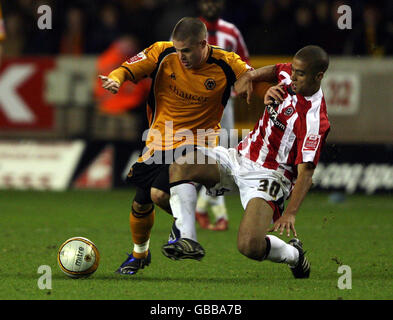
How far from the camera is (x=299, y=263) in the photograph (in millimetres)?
6230

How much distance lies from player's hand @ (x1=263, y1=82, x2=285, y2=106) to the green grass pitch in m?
1.18

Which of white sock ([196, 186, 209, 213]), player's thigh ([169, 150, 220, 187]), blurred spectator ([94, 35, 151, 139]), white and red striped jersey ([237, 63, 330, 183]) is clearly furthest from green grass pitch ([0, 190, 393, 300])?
blurred spectator ([94, 35, 151, 139])

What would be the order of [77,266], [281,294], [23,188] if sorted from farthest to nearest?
[23,188] < [77,266] < [281,294]

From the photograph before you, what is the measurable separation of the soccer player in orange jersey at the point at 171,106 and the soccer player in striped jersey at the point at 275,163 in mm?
251

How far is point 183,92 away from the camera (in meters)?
6.71

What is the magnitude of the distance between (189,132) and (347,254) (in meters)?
1.87

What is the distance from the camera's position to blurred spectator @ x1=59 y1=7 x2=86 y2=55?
1460 cm

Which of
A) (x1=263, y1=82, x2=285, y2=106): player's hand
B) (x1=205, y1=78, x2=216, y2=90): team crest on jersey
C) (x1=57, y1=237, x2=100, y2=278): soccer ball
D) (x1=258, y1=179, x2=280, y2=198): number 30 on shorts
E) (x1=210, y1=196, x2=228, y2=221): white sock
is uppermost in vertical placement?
(x1=263, y1=82, x2=285, y2=106): player's hand

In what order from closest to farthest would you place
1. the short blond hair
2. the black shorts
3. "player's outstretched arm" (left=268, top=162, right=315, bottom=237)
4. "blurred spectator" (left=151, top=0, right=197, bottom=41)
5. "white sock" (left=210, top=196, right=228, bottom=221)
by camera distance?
"player's outstretched arm" (left=268, top=162, right=315, bottom=237) → the short blond hair → the black shorts → "white sock" (left=210, top=196, right=228, bottom=221) → "blurred spectator" (left=151, top=0, right=197, bottom=41)

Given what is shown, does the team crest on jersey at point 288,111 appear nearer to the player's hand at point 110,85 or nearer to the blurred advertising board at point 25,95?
the player's hand at point 110,85

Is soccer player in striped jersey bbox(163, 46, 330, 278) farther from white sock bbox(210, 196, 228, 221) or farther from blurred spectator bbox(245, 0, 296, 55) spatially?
blurred spectator bbox(245, 0, 296, 55)

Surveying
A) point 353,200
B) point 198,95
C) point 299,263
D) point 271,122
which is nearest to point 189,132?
point 198,95

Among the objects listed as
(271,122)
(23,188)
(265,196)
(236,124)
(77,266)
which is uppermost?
(271,122)
